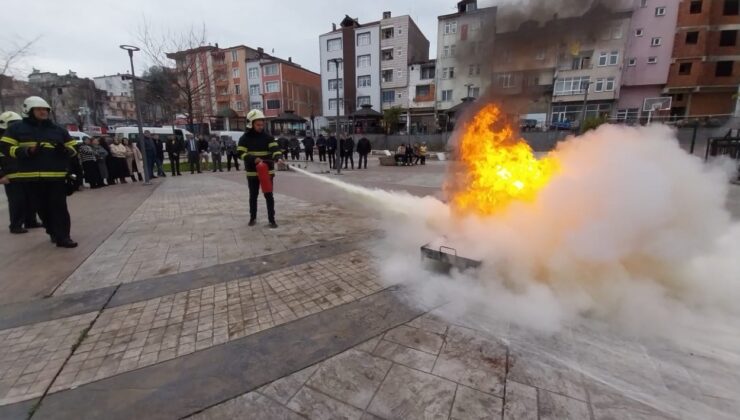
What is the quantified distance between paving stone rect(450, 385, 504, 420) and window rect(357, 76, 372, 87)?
45066 mm

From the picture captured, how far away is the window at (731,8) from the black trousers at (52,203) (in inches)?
1868

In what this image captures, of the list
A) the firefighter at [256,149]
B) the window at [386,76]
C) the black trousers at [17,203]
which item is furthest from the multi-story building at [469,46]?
the window at [386,76]

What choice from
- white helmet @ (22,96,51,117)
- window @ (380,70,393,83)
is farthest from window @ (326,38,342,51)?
white helmet @ (22,96,51,117)

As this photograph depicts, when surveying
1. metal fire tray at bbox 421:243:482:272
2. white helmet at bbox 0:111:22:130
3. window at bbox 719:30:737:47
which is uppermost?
window at bbox 719:30:737:47

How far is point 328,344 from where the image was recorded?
2818 millimetres

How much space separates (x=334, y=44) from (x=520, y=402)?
48.7m

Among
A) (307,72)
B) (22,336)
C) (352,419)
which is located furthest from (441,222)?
(307,72)

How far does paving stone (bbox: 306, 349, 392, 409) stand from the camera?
2266mm

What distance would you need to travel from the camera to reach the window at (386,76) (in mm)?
42125

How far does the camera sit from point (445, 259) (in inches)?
158

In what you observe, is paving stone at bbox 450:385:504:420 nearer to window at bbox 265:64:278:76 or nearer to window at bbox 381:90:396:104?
window at bbox 381:90:396:104

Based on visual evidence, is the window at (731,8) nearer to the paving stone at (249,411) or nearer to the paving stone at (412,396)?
the paving stone at (412,396)

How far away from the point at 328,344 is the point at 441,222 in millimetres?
3277

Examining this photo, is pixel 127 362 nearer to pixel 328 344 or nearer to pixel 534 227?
pixel 328 344
